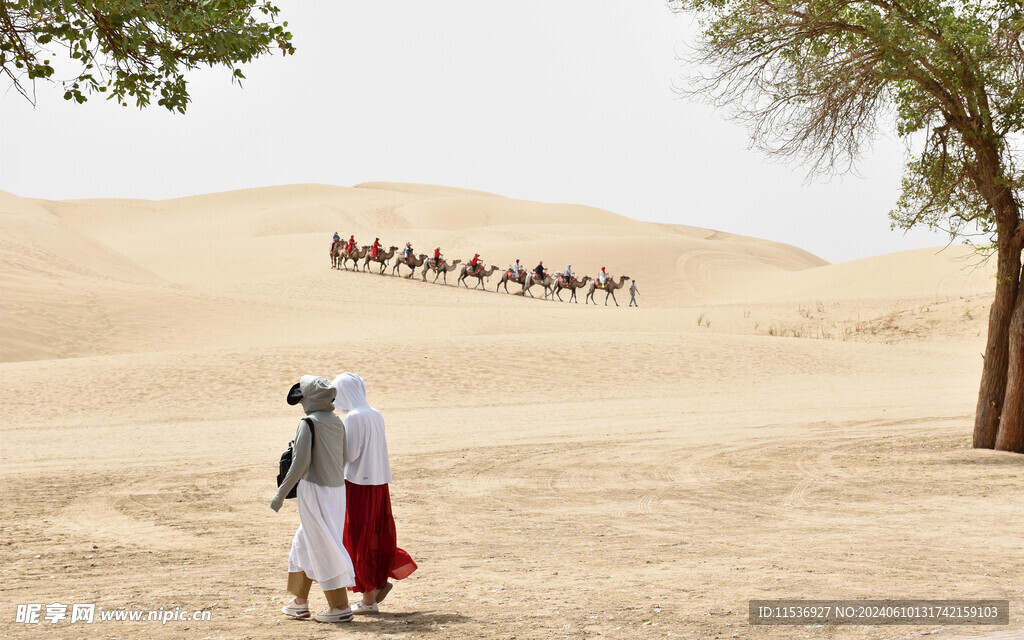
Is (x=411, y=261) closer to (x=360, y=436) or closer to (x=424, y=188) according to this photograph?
(x=360, y=436)


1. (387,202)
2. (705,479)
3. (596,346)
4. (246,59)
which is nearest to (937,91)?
(705,479)

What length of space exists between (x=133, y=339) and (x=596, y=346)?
14.1 meters

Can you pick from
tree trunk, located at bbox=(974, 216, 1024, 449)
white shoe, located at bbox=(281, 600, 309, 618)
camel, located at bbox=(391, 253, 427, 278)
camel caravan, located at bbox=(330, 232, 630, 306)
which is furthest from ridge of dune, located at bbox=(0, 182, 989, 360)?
white shoe, located at bbox=(281, 600, 309, 618)

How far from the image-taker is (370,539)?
641cm

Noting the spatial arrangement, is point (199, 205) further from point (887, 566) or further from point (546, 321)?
point (887, 566)

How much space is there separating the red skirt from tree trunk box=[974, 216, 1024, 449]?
10.3m

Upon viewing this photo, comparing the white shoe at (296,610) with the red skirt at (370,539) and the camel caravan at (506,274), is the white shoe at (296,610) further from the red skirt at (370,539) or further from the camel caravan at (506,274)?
the camel caravan at (506,274)

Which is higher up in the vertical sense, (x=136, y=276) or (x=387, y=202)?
(x=387, y=202)

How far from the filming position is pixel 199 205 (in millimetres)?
125250

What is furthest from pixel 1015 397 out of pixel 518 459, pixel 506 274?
pixel 506 274

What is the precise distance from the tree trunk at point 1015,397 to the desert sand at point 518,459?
628 mm

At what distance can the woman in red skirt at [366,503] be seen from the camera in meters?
6.36

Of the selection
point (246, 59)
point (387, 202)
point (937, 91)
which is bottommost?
point (246, 59)

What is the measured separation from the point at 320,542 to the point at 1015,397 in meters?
10.7
